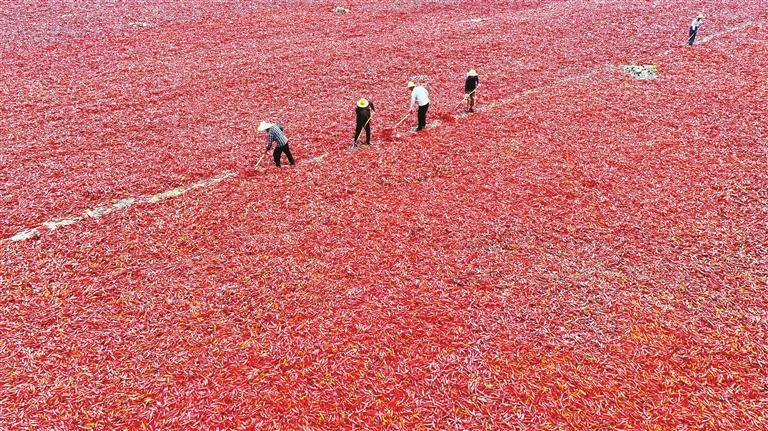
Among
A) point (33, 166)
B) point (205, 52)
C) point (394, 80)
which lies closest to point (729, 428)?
point (33, 166)

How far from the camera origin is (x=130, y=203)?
9.71 meters

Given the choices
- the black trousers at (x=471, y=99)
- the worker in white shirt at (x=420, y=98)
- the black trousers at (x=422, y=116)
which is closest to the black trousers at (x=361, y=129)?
the worker in white shirt at (x=420, y=98)

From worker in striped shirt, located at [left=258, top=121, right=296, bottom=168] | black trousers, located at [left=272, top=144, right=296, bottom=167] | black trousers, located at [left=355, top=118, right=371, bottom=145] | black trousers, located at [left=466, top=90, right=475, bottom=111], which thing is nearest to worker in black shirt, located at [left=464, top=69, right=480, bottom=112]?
black trousers, located at [left=466, top=90, right=475, bottom=111]

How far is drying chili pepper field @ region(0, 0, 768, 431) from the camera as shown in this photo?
540cm

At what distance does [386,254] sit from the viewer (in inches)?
313

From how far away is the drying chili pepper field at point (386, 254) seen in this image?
213 inches

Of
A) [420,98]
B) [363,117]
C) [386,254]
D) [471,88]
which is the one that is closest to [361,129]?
[363,117]

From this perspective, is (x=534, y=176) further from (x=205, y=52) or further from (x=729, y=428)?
(x=205, y=52)

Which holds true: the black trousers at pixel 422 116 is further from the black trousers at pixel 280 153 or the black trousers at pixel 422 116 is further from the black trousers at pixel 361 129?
the black trousers at pixel 280 153

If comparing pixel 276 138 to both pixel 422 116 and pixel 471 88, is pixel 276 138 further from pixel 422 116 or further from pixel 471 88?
pixel 471 88

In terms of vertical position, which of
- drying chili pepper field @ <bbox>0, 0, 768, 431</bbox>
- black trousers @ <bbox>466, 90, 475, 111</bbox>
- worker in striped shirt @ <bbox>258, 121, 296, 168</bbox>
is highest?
worker in striped shirt @ <bbox>258, 121, 296, 168</bbox>

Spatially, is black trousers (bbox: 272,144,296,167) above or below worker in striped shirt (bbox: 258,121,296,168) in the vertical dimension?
below

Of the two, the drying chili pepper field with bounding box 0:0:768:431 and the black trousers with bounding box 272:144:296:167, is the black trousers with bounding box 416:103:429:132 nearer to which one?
the drying chili pepper field with bounding box 0:0:768:431

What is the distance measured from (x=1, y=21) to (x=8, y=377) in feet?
94.6
